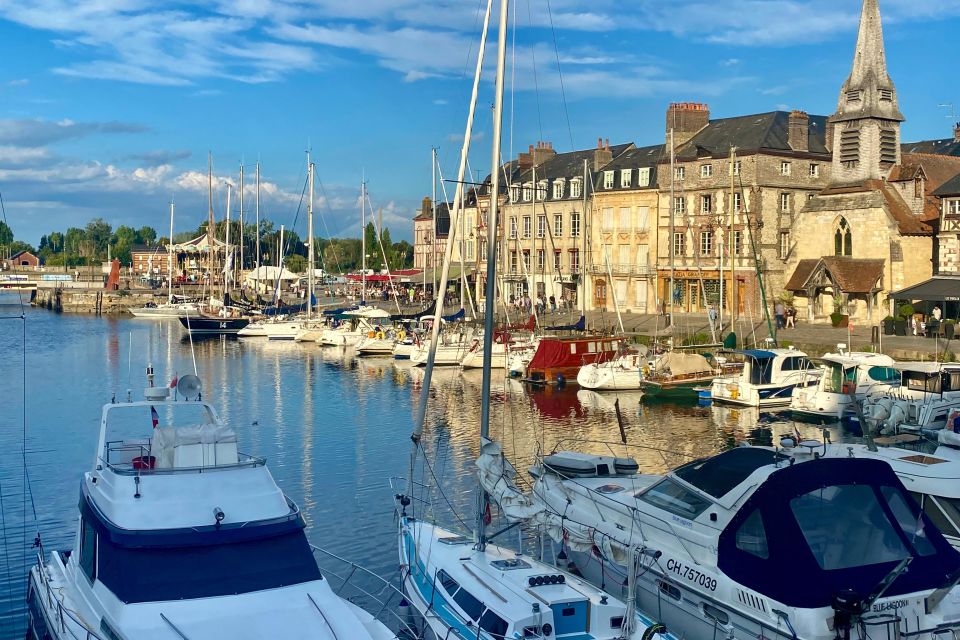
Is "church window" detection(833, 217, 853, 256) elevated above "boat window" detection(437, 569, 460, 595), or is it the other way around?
"church window" detection(833, 217, 853, 256)

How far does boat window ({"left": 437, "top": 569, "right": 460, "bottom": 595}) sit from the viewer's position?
14.6 m

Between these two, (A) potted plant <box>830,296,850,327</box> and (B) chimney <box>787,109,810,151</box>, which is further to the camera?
(B) chimney <box>787,109,810,151</box>

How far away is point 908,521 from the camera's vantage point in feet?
45.4

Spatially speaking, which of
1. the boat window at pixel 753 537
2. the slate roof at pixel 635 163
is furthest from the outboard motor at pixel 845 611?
the slate roof at pixel 635 163

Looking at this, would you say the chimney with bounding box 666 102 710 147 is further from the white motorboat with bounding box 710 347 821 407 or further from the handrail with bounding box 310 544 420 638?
the handrail with bounding box 310 544 420 638

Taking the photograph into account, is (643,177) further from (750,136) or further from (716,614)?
(716,614)

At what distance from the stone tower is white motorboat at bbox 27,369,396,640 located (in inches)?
2071

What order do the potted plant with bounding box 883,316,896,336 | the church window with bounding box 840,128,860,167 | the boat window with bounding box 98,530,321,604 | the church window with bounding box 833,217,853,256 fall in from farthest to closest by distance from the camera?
1. the church window with bounding box 840,128,860,167
2. the church window with bounding box 833,217,853,256
3. the potted plant with bounding box 883,316,896,336
4. the boat window with bounding box 98,530,321,604

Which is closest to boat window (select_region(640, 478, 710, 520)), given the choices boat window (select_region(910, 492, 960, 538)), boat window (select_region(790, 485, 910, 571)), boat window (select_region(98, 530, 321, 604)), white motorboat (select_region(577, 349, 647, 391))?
boat window (select_region(790, 485, 910, 571))

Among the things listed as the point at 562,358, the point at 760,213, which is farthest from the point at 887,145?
the point at 562,358

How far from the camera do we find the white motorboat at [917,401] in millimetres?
29766

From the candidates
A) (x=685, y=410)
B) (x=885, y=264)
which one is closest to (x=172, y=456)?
(x=685, y=410)

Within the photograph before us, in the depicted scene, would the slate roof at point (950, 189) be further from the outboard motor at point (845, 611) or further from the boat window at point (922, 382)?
the outboard motor at point (845, 611)

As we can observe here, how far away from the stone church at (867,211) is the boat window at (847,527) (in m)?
46.6
